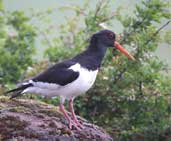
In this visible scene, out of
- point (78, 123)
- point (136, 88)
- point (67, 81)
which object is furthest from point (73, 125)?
point (136, 88)

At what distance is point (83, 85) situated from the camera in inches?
309

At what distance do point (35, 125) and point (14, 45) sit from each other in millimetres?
5415

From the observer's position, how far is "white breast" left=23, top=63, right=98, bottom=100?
7.85 metres

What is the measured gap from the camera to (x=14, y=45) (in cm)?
1244

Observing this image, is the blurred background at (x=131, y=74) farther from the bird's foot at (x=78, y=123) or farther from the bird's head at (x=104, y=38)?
the bird's foot at (x=78, y=123)

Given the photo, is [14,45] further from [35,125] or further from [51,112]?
[35,125]

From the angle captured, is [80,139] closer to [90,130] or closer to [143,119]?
Result: [90,130]

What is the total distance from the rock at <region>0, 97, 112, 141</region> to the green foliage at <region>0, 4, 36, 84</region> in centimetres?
347

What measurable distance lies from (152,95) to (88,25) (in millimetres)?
1798

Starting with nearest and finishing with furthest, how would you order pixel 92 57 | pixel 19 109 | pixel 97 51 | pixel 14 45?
1. pixel 19 109
2. pixel 92 57
3. pixel 97 51
4. pixel 14 45

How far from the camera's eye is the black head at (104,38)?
8547 millimetres

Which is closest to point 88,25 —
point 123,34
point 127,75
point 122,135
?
point 123,34

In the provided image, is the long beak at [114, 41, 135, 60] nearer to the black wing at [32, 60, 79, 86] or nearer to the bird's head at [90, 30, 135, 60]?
the bird's head at [90, 30, 135, 60]

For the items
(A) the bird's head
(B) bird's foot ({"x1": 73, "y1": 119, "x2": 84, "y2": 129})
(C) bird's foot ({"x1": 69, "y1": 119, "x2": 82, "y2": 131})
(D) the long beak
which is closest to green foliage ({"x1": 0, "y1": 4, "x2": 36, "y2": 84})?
(D) the long beak
